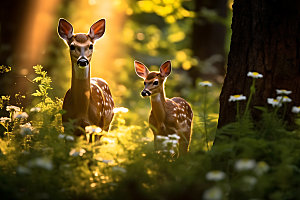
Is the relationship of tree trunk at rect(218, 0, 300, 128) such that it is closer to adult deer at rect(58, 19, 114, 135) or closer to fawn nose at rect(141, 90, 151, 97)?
fawn nose at rect(141, 90, 151, 97)

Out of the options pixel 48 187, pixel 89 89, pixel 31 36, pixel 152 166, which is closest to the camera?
pixel 48 187

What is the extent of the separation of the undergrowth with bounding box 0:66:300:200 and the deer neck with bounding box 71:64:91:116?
0.97 metres

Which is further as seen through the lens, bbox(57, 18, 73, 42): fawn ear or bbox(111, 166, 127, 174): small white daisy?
bbox(57, 18, 73, 42): fawn ear

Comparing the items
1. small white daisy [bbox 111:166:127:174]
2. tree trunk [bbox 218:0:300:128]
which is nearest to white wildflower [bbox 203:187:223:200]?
small white daisy [bbox 111:166:127:174]

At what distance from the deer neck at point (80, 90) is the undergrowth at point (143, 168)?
38.3 inches

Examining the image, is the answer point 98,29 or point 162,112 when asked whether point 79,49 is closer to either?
point 98,29

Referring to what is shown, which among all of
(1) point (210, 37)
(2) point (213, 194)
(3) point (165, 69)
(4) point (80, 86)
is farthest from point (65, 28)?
(1) point (210, 37)

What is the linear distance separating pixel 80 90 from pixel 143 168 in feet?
7.26

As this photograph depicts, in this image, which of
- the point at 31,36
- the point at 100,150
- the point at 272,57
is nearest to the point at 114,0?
the point at 31,36

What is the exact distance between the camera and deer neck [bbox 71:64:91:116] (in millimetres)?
6488

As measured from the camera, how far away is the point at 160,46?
62.7 feet

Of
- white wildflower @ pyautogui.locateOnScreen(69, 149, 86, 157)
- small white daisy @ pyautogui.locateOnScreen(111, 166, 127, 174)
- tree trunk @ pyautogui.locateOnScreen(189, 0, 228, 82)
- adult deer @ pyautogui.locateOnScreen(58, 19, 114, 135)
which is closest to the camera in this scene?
small white daisy @ pyautogui.locateOnScreen(111, 166, 127, 174)

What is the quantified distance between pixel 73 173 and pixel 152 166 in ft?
2.31

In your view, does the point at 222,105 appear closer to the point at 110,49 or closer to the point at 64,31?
the point at 64,31
